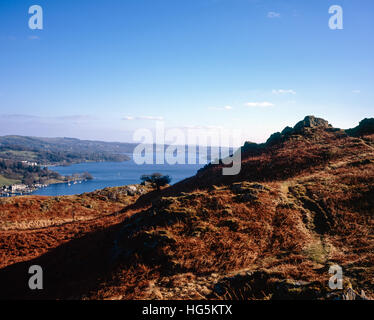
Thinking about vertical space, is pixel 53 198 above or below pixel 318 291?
below

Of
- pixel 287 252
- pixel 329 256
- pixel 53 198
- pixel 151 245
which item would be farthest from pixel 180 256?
pixel 53 198

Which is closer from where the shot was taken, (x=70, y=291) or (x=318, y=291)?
(x=318, y=291)

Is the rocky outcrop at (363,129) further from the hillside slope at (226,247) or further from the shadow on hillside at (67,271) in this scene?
the shadow on hillside at (67,271)

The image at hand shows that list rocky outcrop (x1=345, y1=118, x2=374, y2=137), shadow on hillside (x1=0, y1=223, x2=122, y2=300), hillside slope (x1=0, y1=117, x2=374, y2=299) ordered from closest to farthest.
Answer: hillside slope (x1=0, y1=117, x2=374, y2=299)
shadow on hillside (x1=0, y1=223, x2=122, y2=300)
rocky outcrop (x1=345, y1=118, x2=374, y2=137)

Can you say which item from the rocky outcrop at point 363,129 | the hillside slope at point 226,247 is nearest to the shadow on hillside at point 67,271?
the hillside slope at point 226,247

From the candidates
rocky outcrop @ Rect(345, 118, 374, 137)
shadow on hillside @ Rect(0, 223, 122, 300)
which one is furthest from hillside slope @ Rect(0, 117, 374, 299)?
rocky outcrop @ Rect(345, 118, 374, 137)

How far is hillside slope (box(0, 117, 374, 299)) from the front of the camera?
9.86 meters

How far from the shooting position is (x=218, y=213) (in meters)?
16.5

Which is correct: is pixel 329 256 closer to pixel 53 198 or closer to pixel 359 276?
pixel 359 276

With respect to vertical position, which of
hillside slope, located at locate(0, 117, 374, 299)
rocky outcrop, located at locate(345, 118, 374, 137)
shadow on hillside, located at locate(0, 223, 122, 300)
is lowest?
shadow on hillside, located at locate(0, 223, 122, 300)

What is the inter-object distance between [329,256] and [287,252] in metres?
2.02

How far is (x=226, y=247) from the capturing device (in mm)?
13039

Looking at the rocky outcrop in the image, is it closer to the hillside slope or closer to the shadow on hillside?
the hillside slope

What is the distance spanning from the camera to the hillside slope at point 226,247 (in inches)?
388
